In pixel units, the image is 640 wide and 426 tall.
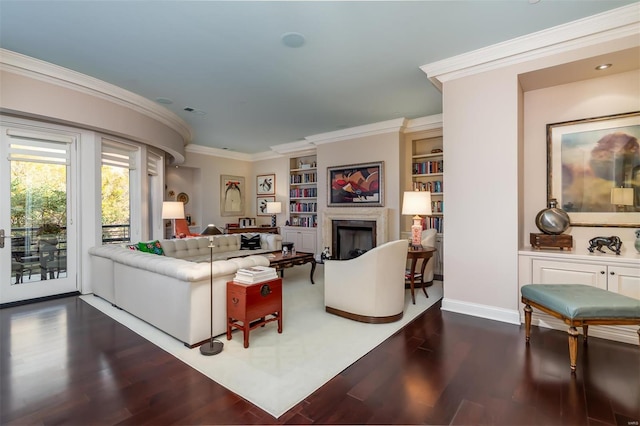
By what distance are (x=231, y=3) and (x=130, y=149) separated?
143 inches

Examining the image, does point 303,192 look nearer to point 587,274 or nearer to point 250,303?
point 250,303

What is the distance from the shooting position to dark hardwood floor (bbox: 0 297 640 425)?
1.76 metres

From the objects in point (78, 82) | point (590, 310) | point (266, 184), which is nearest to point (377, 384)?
point (590, 310)

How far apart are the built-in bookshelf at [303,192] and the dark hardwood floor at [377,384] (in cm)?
497

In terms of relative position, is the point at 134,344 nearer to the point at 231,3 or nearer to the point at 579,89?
the point at 231,3

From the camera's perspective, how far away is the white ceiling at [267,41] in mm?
2557

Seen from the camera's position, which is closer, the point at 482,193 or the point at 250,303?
the point at 250,303

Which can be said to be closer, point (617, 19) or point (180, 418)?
point (180, 418)

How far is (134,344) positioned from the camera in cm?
272

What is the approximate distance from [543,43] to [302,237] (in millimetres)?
5838

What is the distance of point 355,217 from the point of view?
6.33m

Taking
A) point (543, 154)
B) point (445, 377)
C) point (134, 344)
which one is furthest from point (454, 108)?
point (134, 344)

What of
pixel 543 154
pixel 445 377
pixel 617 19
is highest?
pixel 617 19

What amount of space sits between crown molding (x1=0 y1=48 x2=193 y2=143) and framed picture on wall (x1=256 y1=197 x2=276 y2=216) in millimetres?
3775
